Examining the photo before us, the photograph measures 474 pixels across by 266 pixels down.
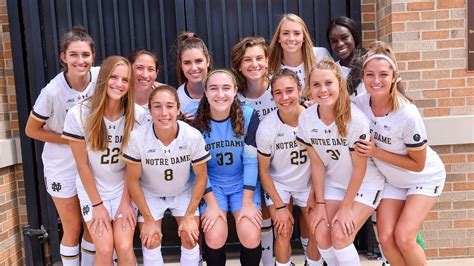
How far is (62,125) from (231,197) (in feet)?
4.53

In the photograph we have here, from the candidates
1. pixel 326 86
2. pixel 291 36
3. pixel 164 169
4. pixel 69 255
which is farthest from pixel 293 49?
pixel 69 255

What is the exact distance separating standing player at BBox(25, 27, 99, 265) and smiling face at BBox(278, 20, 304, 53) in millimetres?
1457

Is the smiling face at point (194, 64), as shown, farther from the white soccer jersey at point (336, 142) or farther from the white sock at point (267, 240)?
the white sock at point (267, 240)

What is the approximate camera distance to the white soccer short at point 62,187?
11.0 ft

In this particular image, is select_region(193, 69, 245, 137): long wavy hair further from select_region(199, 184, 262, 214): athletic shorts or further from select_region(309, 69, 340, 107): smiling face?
select_region(309, 69, 340, 107): smiling face

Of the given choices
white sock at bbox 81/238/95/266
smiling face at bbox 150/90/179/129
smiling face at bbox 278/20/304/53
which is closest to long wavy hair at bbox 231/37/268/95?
smiling face at bbox 278/20/304/53

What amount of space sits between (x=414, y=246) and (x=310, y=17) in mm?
2267

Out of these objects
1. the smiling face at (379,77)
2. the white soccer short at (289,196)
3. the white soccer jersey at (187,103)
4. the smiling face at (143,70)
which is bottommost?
the white soccer short at (289,196)

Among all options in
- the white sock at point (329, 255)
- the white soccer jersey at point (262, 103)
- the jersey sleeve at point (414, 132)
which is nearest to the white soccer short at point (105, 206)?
the white soccer jersey at point (262, 103)

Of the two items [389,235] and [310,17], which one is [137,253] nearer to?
[389,235]

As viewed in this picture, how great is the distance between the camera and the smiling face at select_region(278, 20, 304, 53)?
3.51 meters

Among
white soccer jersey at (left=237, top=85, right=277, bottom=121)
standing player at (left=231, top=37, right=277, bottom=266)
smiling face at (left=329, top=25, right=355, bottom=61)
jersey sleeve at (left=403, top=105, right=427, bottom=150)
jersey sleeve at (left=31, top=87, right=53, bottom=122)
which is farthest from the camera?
smiling face at (left=329, top=25, right=355, bottom=61)

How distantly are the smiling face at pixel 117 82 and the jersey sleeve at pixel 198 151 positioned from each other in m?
0.59

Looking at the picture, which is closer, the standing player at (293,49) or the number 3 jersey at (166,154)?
the number 3 jersey at (166,154)
